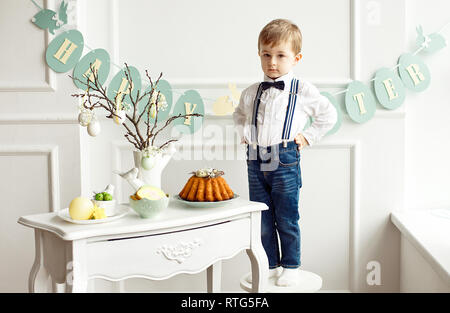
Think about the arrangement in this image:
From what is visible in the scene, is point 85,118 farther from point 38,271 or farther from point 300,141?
point 300,141

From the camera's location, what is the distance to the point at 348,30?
243cm

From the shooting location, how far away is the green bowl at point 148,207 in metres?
1.60

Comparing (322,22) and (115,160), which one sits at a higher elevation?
(322,22)

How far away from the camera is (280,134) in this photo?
204 centimetres

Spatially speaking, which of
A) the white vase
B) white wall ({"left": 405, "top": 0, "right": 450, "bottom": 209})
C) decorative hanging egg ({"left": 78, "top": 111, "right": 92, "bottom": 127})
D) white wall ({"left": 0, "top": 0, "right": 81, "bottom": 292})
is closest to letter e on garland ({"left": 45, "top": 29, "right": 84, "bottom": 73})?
white wall ({"left": 0, "top": 0, "right": 81, "bottom": 292})

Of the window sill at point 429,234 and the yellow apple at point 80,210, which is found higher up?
the yellow apple at point 80,210

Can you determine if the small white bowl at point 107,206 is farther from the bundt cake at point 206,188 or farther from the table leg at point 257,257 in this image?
the table leg at point 257,257

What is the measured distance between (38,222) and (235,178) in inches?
44.6

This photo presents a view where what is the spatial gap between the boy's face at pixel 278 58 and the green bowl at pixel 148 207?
2.47 feet

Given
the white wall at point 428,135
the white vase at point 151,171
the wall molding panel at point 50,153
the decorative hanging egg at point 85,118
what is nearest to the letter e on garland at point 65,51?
the wall molding panel at point 50,153

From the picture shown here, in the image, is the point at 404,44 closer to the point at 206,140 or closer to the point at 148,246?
the point at 206,140

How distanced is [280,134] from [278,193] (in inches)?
10.1
